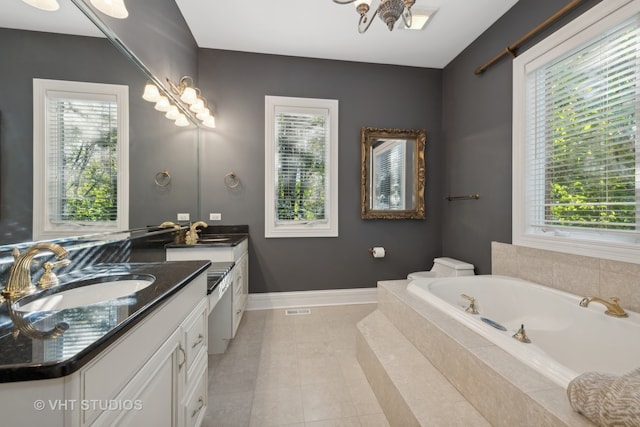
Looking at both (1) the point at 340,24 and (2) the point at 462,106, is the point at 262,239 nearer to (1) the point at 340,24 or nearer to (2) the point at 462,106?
(1) the point at 340,24

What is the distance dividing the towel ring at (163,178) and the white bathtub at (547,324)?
203 cm

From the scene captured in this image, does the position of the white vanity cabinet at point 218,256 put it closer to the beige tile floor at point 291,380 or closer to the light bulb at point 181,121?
the beige tile floor at point 291,380

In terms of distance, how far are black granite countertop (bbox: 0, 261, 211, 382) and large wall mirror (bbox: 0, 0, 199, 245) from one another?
13.9 inches

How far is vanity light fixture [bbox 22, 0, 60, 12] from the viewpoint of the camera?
0.91 meters

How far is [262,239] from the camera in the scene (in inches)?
112

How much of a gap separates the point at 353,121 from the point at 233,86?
1372 millimetres

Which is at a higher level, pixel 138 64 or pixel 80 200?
pixel 138 64

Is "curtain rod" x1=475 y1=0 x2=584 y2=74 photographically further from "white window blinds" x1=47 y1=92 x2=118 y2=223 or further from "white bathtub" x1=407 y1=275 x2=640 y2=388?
"white window blinds" x1=47 y1=92 x2=118 y2=223

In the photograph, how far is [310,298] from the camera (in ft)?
9.51

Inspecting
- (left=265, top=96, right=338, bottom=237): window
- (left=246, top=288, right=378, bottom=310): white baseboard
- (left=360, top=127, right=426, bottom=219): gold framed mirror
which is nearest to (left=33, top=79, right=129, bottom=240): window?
(left=265, top=96, right=338, bottom=237): window

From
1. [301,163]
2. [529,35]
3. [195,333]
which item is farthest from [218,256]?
[529,35]

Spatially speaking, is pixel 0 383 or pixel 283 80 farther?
pixel 283 80

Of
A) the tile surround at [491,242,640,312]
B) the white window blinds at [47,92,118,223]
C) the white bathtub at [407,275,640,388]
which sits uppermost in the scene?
the white window blinds at [47,92,118,223]

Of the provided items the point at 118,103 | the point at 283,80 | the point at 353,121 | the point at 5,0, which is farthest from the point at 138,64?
the point at 353,121
